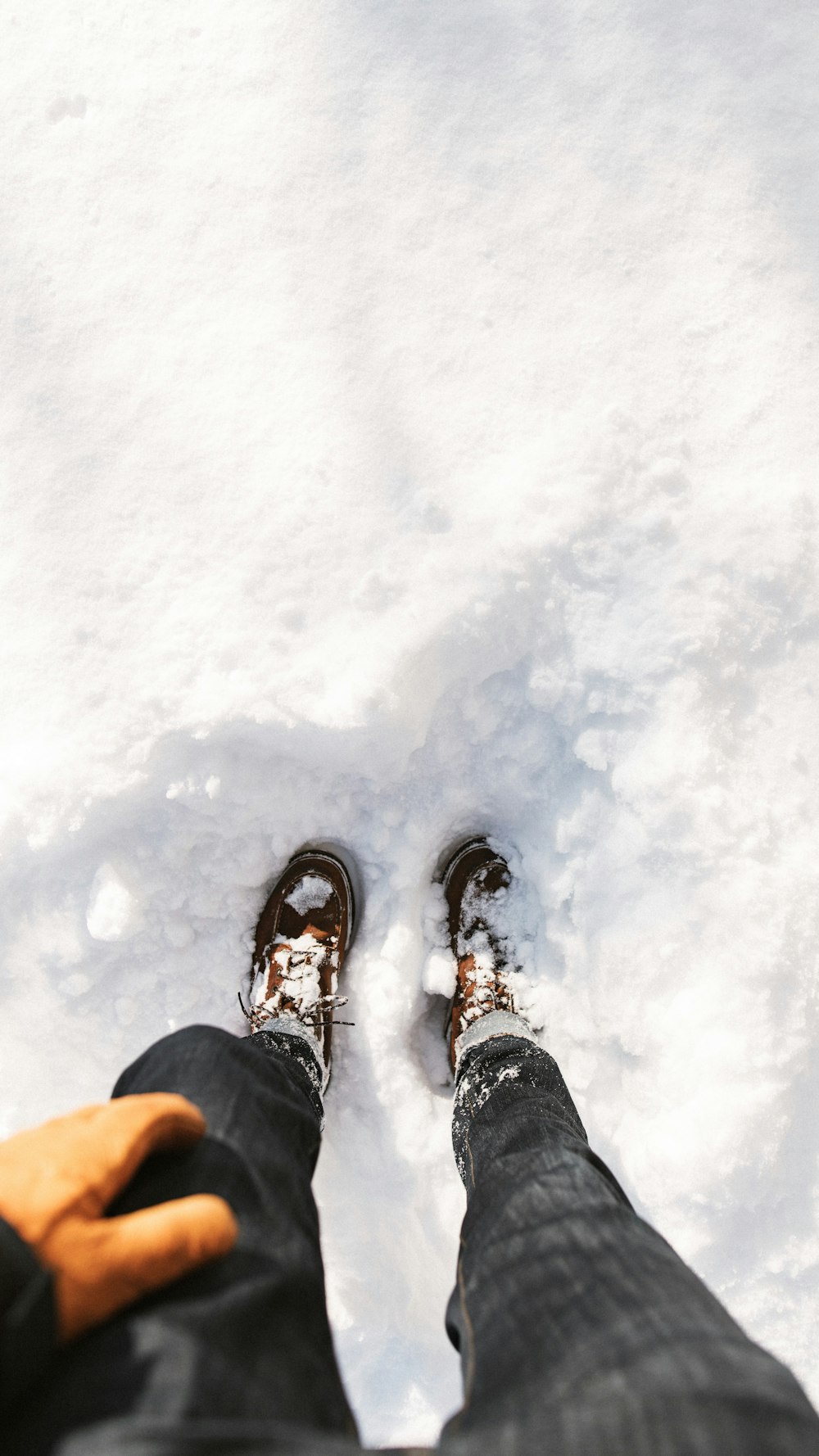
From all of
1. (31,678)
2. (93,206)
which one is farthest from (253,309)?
(31,678)

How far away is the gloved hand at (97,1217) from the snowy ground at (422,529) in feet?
2.94

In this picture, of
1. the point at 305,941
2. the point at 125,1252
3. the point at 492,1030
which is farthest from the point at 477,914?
the point at 125,1252

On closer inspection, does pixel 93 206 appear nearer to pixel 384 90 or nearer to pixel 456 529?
pixel 384 90

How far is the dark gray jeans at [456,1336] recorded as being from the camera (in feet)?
1.96

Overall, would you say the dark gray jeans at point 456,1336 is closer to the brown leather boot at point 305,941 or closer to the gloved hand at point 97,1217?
the gloved hand at point 97,1217

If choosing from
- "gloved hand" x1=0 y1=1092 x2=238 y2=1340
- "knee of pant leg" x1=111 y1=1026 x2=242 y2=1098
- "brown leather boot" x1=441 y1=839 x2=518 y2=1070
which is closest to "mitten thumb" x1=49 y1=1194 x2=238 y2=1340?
"gloved hand" x1=0 y1=1092 x2=238 y2=1340

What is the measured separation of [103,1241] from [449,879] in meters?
1.24

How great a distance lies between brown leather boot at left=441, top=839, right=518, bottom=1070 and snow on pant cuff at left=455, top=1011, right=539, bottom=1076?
113 mm

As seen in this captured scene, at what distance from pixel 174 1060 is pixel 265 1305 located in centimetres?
32

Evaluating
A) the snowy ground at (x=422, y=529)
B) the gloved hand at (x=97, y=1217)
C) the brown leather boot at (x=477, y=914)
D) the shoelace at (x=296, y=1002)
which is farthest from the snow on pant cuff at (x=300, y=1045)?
the gloved hand at (x=97, y=1217)

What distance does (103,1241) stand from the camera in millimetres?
672

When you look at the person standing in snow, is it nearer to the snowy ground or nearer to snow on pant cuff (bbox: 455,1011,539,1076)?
snow on pant cuff (bbox: 455,1011,539,1076)

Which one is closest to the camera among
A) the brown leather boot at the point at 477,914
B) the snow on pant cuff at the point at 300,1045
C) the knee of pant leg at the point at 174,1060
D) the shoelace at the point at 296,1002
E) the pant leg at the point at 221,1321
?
the pant leg at the point at 221,1321

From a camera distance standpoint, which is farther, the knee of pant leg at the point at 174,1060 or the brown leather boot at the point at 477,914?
the brown leather boot at the point at 477,914
